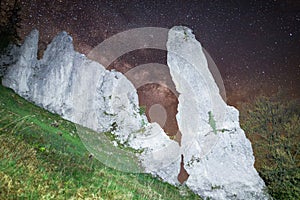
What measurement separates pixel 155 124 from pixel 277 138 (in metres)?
32.7

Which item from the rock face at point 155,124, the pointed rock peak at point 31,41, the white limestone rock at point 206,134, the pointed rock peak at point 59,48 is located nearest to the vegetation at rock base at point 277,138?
the white limestone rock at point 206,134

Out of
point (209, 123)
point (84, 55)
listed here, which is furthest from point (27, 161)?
point (84, 55)

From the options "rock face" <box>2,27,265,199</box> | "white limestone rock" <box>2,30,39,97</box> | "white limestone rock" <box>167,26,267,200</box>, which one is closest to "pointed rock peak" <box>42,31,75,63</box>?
"rock face" <box>2,27,265,199</box>

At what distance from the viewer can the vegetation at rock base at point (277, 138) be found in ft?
78.9

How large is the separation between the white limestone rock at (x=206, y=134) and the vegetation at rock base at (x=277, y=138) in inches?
299

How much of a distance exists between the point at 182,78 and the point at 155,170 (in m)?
22.8

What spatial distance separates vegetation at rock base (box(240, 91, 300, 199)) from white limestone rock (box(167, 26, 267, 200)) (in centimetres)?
760

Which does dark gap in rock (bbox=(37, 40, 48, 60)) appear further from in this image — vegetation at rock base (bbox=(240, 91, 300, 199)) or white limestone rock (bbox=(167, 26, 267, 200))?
vegetation at rock base (bbox=(240, 91, 300, 199))

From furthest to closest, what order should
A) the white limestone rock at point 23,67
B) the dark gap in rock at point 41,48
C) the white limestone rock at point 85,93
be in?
the dark gap in rock at point 41,48
the white limestone rock at point 85,93
the white limestone rock at point 23,67

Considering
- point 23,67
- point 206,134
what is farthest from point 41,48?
point 206,134

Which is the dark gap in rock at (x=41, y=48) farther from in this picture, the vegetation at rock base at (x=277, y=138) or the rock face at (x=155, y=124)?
the vegetation at rock base at (x=277, y=138)

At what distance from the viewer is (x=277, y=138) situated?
2631cm

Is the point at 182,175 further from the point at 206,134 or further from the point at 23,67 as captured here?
the point at 23,67

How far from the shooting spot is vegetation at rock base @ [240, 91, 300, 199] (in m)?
24.0
